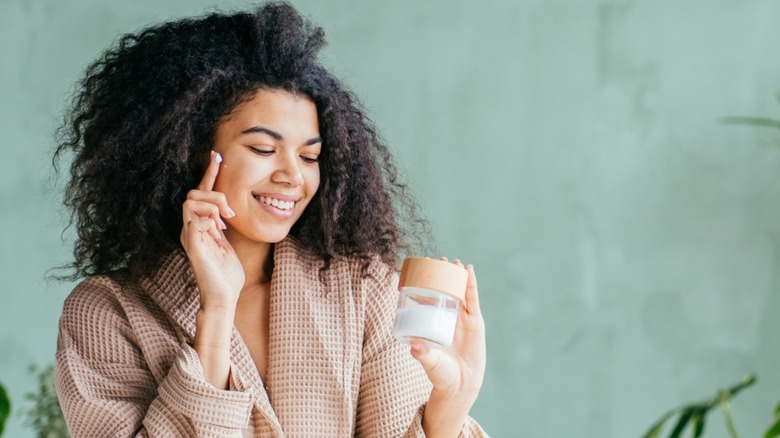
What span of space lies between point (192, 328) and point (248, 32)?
1.78 feet

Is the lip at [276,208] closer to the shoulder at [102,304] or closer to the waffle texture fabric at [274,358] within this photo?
the waffle texture fabric at [274,358]

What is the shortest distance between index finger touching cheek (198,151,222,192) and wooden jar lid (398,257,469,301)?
42cm

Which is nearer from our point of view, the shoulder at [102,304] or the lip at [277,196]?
the lip at [277,196]

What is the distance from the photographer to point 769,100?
3309 millimetres

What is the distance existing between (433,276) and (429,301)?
4 cm

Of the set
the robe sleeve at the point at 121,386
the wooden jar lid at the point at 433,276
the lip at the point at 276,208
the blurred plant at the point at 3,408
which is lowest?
the robe sleeve at the point at 121,386

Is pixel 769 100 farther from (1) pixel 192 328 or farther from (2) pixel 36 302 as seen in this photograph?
(2) pixel 36 302

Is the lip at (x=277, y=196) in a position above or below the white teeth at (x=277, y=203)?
above

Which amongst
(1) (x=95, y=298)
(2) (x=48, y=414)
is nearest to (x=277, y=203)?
(1) (x=95, y=298)

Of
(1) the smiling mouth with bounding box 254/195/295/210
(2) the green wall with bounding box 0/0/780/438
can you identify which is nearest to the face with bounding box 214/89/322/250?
(1) the smiling mouth with bounding box 254/195/295/210

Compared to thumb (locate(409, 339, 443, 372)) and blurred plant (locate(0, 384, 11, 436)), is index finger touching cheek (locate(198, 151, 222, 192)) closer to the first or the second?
thumb (locate(409, 339, 443, 372))

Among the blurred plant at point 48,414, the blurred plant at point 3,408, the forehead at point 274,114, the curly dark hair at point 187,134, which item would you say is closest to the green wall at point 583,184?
the blurred plant at point 48,414

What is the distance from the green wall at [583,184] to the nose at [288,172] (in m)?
1.62

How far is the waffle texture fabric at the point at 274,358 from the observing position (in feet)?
6.27
